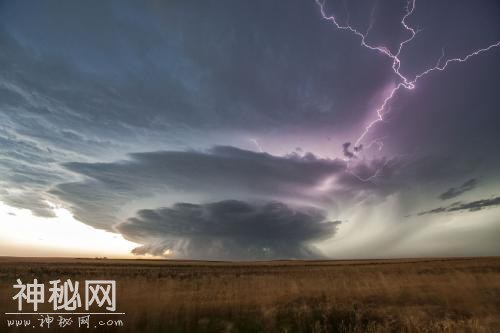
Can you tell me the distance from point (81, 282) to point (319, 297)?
66.8ft

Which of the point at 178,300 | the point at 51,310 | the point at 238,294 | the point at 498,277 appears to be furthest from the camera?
the point at 498,277

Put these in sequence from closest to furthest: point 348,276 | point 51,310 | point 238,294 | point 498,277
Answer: point 51,310
point 238,294
point 348,276
point 498,277

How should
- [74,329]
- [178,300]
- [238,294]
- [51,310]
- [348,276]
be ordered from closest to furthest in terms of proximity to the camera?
[74,329], [51,310], [178,300], [238,294], [348,276]

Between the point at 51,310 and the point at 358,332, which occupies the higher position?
the point at 51,310

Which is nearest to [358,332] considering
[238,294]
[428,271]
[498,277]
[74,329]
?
[238,294]

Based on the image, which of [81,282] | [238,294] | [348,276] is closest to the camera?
[238,294]

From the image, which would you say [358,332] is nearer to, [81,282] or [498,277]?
[81,282]

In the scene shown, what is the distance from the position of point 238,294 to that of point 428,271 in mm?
23389

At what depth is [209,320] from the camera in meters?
21.0

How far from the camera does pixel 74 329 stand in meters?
18.1

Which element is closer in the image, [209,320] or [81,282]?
[209,320]

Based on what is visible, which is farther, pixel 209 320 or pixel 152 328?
pixel 209 320

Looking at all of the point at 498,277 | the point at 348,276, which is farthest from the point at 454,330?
the point at 498,277

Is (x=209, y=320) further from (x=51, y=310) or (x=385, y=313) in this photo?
(x=385, y=313)
